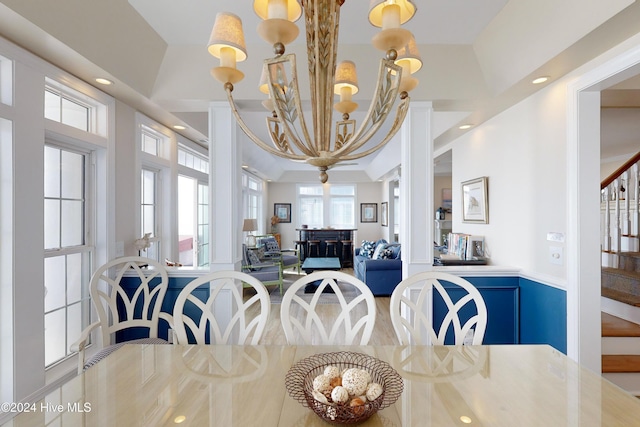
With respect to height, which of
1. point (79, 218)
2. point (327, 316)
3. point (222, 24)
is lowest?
point (327, 316)

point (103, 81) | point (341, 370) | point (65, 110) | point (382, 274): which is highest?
point (103, 81)

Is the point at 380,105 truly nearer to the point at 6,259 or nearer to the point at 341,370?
the point at 341,370

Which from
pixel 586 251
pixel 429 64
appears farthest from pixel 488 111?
pixel 586 251

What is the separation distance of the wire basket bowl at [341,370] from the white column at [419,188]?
1.40 meters

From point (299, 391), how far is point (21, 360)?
183cm

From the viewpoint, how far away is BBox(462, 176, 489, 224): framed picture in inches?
125

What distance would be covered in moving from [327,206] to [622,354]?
7231mm

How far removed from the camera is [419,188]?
2.50 m

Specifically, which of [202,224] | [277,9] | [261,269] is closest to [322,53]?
[277,9]

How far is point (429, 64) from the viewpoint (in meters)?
2.41

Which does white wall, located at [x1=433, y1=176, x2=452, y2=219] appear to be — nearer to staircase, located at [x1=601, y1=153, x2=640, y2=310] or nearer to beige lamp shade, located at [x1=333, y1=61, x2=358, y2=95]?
staircase, located at [x1=601, y1=153, x2=640, y2=310]

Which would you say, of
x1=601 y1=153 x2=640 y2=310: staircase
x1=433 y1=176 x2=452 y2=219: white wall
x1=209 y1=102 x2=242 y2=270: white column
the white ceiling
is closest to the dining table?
x1=209 y1=102 x2=242 y2=270: white column

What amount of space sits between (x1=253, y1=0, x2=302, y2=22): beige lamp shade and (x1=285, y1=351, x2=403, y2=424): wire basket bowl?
3.87 ft

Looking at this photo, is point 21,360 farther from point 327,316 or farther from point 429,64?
point 429,64
